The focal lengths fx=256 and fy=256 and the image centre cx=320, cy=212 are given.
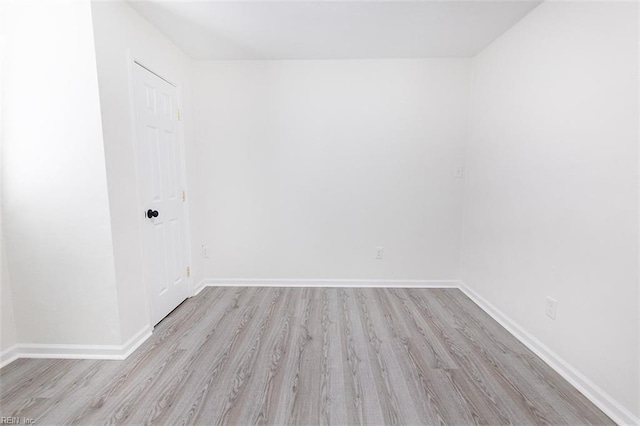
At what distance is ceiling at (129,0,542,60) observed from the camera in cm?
180

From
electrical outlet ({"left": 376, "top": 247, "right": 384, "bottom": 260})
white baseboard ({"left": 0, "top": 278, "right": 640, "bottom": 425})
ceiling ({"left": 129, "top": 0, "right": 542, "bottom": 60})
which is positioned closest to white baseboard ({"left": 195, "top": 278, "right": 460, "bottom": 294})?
electrical outlet ({"left": 376, "top": 247, "right": 384, "bottom": 260})

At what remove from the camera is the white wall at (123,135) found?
1635 millimetres

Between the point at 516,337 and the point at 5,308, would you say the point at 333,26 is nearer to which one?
the point at 516,337

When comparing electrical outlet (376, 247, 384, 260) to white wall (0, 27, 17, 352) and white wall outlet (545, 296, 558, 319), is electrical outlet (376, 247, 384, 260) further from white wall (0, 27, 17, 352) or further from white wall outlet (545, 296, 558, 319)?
white wall (0, 27, 17, 352)

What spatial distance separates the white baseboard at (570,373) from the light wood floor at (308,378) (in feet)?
0.16

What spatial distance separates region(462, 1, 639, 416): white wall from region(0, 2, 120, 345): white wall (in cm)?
295

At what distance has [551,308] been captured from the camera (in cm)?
174

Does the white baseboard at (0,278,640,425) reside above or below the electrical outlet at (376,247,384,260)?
below

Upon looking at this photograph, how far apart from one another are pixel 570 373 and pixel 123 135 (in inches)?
130

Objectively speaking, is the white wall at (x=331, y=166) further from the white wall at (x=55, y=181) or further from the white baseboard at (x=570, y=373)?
the white wall at (x=55, y=181)

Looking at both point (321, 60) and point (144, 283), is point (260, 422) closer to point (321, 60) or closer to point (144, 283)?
point (144, 283)

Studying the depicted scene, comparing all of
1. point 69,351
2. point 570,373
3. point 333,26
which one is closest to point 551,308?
point 570,373

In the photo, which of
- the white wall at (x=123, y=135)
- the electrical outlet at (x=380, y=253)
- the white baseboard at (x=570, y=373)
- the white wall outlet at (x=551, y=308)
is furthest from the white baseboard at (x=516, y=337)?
the electrical outlet at (x=380, y=253)

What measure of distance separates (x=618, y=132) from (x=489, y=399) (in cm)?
159
